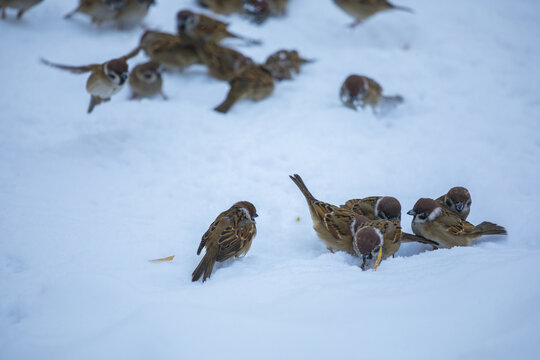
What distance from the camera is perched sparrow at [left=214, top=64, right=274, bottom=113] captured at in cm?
484

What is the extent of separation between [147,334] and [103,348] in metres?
0.21

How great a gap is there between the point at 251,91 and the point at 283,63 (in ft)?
2.83

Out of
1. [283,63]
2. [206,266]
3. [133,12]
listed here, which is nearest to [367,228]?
[206,266]

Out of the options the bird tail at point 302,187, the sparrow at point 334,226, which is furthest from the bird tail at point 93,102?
the sparrow at point 334,226

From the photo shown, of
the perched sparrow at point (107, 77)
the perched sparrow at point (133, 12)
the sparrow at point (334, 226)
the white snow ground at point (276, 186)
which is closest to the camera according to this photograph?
the white snow ground at point (276, 186)

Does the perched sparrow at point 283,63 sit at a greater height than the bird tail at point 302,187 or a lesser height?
greater

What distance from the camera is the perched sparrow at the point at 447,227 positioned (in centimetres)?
308

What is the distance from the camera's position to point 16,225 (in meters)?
3.02

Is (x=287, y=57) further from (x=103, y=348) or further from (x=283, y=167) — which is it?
(x=103, y=348)

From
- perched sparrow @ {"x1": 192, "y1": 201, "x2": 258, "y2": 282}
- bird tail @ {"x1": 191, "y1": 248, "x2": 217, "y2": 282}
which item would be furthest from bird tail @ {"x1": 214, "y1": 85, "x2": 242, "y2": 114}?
bird tail @ {"x1": 191, "y1": 248, "x2": 217, "y2": 282}

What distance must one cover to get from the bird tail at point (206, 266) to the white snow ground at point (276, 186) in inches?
2.4

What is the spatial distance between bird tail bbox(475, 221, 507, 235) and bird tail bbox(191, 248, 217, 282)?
196 cm

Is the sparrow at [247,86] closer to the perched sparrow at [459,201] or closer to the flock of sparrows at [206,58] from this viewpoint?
the flock of sparrows at [206,58]

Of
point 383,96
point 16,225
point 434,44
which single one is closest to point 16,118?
point 16,225
